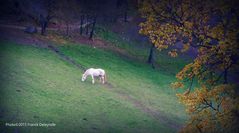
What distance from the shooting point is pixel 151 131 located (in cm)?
2022

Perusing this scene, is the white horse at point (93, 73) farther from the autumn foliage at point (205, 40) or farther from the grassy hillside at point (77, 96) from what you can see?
the autumn foliage at point (205, 40)

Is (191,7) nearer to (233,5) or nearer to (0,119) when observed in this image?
(233,5)

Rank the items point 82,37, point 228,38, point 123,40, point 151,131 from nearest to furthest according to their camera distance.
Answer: point 228,38
point 151,131
point 82,37
point 123,40

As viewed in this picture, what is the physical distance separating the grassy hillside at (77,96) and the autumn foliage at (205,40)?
8083 millimetres

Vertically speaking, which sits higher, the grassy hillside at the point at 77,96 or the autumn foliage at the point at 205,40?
the autumn foliage at the point at 205,40

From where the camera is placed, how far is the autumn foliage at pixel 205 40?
963 cm

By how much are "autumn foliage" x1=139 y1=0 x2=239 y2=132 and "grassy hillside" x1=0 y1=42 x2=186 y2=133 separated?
808 cm

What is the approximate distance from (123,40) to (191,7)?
138ft

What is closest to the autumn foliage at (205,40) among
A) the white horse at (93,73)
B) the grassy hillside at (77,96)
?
the grassy hillside at (77,96)

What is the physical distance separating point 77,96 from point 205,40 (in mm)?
15051

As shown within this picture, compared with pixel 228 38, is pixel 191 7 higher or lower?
higher

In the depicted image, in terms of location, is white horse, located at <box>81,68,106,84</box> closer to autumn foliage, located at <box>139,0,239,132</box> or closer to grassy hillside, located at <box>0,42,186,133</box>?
grassy hillside, located at <box>0,42,186,133</box>

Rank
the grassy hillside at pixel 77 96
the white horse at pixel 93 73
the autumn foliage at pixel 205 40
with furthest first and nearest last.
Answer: the white horse at pixel 93 73 < the grassy hillside at pixel 77 96 < the autumn foliage at pixel 205 40

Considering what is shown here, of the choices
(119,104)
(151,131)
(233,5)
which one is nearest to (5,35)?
(119,104)
